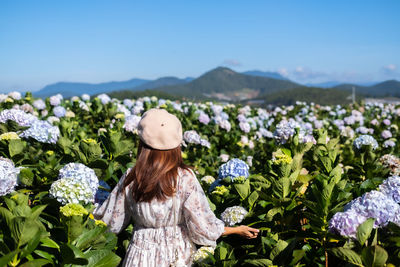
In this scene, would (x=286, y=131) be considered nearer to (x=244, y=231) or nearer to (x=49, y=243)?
(x=244, y=231)

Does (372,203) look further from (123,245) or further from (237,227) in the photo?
(123,245)

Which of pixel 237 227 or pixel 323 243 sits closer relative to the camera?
pixel 323 243

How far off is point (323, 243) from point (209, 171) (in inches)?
90.3

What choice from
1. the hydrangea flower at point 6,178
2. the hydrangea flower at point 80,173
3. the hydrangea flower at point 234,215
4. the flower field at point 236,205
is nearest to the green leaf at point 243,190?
the flower field at point 236,205

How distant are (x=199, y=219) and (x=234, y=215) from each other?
229 millimetres

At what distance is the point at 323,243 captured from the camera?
79.5 inches

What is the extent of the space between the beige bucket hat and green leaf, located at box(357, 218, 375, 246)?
1.11 metres

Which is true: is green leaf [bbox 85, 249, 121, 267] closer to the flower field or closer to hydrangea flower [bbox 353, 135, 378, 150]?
the flower field

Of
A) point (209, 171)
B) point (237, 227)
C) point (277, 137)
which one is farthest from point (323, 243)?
point (209, 171)

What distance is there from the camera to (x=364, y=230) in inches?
62.4

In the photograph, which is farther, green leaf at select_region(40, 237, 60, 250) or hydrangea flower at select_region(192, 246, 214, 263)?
hydrangea flower at select_region(192, 246, 214, 263)

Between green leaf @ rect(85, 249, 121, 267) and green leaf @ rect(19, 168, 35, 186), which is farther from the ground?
green leaf @ rect(19, 168, 35, 186)

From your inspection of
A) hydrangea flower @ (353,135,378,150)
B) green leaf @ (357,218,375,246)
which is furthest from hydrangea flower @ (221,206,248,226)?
hydrangea flower @ (353,135,378,150)

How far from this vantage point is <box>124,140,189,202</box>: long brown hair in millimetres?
2186
